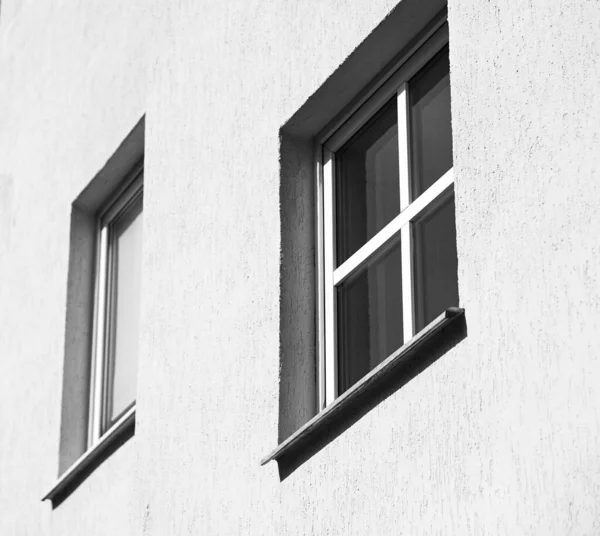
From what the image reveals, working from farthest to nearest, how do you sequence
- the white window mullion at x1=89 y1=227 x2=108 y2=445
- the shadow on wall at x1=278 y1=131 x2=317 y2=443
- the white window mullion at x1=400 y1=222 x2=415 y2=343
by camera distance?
the white window mullion at x1=89 y1=227 x2=108 y2=445, the shadow on wall at x1=278 y1=131 x2=317 y2=443, the white window mullion at x1=400 y1=222 x2=415 y2=343

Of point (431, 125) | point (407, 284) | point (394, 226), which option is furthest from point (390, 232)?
point (431, 125)

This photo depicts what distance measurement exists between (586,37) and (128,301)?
474cm

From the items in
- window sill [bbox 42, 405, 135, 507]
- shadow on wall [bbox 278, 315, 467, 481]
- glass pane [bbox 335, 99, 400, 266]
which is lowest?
shadow on wall [bbox 278, 315, 467, 481]

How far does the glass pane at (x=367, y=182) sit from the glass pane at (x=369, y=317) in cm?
19

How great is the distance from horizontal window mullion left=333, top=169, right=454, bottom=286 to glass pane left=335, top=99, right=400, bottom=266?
7 cm

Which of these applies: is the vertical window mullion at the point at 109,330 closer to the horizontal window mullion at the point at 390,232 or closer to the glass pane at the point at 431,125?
the horizontal window mullion at the point at 390,232

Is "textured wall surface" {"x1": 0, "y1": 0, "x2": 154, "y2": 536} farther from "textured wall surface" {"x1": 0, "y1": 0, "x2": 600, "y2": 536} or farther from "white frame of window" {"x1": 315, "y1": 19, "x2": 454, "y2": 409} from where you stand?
"white frame of window" {"x1": 315, "y1": 19, "x2": 454, "y2": 409}

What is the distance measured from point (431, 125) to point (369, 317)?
85cm

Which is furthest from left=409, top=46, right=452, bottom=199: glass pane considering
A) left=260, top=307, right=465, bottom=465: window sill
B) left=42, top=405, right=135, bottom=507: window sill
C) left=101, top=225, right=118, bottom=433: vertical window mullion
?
left=101, top=225, right=118, bottom=433: vertical window mullion

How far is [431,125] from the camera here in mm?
5938

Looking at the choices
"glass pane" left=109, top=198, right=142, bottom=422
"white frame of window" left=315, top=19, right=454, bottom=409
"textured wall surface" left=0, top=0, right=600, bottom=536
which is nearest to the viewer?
"textured wall surface" left=0, top=0, right=600, bottom=536

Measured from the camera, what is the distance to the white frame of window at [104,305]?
8.80 metres

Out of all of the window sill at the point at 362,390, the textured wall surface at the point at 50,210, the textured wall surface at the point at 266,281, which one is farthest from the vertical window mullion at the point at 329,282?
the textured wall surface at the point at 50,210

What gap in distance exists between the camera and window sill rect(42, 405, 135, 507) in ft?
25.5
